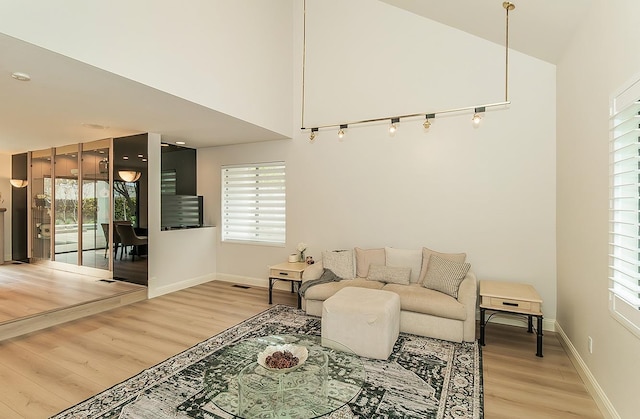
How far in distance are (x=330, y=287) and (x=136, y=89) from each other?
310 centimetres

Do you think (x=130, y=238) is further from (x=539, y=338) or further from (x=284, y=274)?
(x=539, y=338)

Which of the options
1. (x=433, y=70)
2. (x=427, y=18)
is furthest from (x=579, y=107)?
(x=427, y=18)

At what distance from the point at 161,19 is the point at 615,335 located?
15.2 ft

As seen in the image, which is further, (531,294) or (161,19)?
(531,294)

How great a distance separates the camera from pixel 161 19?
3.08 meters

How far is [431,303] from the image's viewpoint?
11.4 ft

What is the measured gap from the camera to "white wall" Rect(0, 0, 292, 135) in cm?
236

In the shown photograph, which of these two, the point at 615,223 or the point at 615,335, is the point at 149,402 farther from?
the point at 615,223

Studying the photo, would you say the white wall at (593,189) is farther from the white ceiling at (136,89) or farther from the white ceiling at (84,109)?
the white ceiling at (84,109)

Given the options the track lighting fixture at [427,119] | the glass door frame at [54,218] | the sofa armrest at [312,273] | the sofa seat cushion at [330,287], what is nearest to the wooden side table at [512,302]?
the sofa seat cushion at [330,287]

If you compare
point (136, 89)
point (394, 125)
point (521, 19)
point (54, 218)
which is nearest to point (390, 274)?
point (394, 125)

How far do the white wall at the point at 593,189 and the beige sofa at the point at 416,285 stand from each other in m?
0.96

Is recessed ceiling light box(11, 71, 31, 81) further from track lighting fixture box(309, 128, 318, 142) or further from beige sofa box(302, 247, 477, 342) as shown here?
beige sofa box(302, 247, 477, 342)

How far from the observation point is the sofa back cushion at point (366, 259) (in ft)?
14.5
